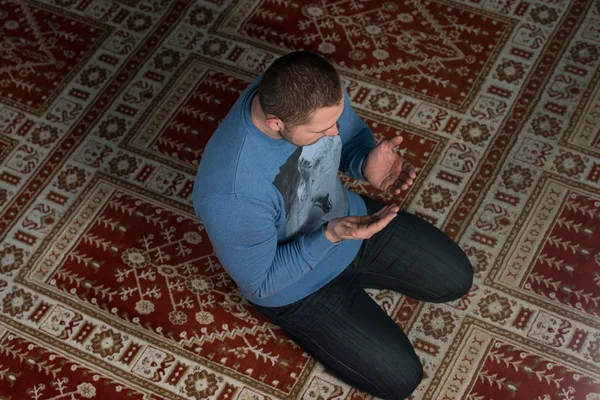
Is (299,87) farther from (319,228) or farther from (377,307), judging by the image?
(377,307)

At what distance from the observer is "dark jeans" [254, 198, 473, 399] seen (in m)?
2.11

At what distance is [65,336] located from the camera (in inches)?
96.7

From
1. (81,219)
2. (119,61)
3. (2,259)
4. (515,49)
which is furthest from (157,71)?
(515,49)

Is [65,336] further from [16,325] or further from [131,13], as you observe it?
[131,13]

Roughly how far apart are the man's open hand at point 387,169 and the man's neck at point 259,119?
0.36 m

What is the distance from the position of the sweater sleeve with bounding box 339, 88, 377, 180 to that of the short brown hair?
423 mm

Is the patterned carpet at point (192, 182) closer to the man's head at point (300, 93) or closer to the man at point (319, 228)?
the man at point (319, 228)

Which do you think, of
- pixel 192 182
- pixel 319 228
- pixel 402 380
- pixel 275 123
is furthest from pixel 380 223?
pixel 192 182

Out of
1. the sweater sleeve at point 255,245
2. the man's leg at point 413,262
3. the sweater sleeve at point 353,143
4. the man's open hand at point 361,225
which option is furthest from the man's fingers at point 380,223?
the man's leg at point 413,262

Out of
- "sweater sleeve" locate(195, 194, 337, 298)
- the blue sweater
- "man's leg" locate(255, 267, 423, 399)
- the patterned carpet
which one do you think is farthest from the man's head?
the patterned carpet

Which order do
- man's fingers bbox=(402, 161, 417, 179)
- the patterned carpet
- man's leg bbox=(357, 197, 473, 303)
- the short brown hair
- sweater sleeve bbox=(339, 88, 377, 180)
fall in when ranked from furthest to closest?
the patterned carpet < man's leg bbox=(357, 197, 473, 303) < sweater sleeve bbox=(339, 88, 377, 180) < man's fingers bbox=(402, 161, 417, 179) < the short brown hair

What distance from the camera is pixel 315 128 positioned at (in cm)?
169

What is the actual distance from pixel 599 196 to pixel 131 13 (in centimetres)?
205

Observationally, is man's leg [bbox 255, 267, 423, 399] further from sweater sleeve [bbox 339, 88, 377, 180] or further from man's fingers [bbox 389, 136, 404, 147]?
man's fingers [bbox 389, 136, 404, 147]
